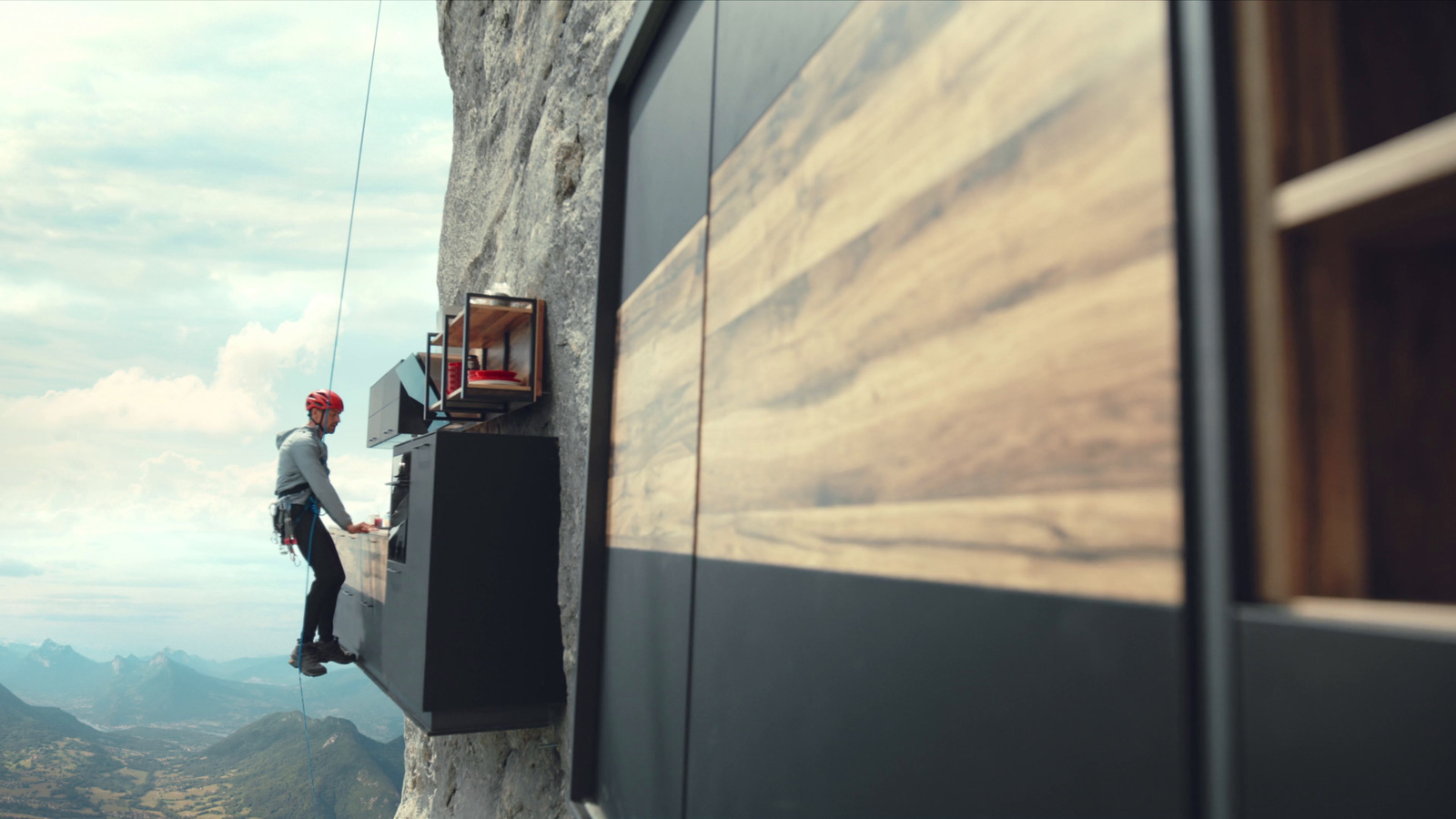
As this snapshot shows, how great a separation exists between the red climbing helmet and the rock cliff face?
86 cm

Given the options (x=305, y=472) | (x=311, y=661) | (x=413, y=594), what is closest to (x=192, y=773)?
(x=311, y=661)

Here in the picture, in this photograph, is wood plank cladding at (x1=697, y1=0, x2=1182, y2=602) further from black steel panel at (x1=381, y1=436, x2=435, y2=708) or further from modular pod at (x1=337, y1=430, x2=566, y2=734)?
black steel panel at (x1=381, y1=436, x2=435, y2=708)

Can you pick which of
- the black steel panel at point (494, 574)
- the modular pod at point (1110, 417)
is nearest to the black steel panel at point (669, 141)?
the modular pod at point (1110, 417)

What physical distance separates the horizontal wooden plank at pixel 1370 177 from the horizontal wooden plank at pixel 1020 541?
17 centimetres

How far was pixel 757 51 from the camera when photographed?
4.08ft

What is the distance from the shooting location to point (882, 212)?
2.73 ft

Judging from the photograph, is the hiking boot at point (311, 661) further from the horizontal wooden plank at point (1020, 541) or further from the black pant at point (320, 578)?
the horizontal wooden plank at point (1020, 541)

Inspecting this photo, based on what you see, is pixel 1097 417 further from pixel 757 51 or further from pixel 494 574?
pixel 494 574

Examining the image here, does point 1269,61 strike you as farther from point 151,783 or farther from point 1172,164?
point 151,783

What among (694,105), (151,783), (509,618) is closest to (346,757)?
(151,783)

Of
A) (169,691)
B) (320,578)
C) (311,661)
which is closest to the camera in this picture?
(311,661)

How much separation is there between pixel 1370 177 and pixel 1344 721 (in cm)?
27

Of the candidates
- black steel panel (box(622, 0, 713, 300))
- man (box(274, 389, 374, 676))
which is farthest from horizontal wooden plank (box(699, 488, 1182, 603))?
man (box(274, 389, 374, 676))

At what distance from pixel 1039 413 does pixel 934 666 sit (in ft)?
0.84
